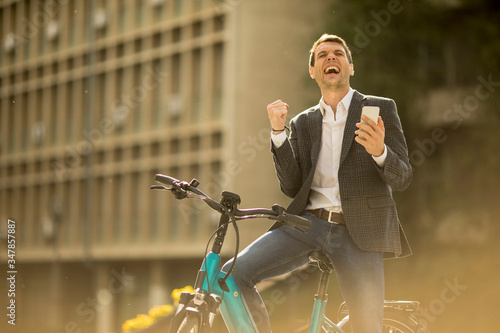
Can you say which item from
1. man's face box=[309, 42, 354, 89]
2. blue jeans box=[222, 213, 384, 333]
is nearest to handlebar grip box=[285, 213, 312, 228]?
blue jeans box=[222, 213, 384, 333]

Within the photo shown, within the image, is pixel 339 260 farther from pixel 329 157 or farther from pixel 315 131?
pixel 315 131

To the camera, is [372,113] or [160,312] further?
[160,312]

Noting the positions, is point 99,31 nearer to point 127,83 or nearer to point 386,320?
point 127,83

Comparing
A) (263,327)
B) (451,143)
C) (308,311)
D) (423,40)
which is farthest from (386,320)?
(451,143)

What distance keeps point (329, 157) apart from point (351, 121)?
7.7 inches

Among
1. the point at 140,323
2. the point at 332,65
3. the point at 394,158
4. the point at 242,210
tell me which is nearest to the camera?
the point at 242,210

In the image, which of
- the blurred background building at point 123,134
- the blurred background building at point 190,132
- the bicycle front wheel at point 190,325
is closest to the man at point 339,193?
the bicycle front wheel at point 190,325

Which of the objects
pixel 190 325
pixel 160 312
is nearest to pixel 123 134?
pixel 160 312

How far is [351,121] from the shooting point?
4.58 meters

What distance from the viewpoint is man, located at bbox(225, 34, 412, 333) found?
4.32m

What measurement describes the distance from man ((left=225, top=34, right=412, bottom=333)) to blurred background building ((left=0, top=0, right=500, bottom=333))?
850 centimetres

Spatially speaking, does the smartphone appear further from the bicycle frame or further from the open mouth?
the bicycle frame

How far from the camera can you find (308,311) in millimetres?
13250

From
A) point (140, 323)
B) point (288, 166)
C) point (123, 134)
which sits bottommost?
point (140, 323)
